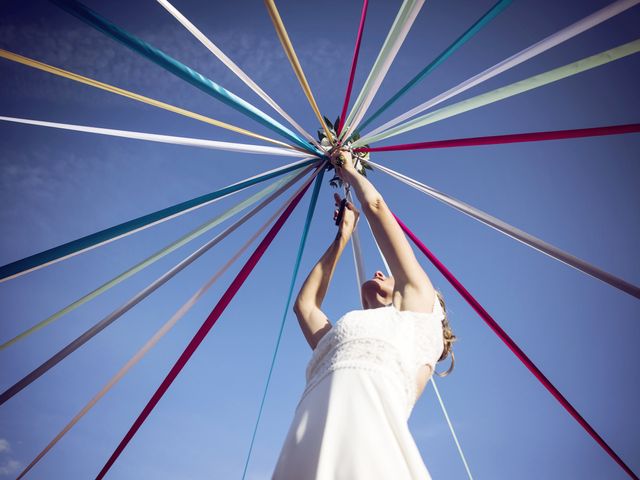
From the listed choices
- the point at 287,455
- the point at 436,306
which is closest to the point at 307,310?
the point at 436,306

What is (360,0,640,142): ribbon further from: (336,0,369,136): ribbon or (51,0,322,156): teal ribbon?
(51,0,322,156): teal ribbon

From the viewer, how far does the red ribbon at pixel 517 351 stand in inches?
108

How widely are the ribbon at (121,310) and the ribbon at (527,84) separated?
113cm

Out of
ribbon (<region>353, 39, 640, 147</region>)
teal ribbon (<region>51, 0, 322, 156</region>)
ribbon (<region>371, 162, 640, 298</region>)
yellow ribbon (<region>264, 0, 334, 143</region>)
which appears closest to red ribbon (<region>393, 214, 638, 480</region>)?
ribbon (<region>371, 162, 640, 298</region>)

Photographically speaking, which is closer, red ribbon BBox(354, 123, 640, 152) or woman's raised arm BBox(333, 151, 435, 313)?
woman's raised arm BBox(333, 151, 435, 313)

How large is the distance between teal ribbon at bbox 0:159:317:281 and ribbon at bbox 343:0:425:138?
0.62 m

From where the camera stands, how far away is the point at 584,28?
1921 millimetres

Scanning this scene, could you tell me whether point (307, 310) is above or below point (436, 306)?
below

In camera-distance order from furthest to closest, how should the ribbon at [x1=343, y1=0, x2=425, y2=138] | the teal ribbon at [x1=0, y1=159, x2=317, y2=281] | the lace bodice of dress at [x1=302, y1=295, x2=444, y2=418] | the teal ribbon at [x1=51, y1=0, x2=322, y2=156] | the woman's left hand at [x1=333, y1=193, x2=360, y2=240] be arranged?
the woman's left hand at [x1=333, y1=193, x2=360, y2=240]
the ribbon at [x1=343, y1=0, x2=425, y2=138]
the teal ribbon at [x1=0, y1=159, x2=317, y2=281]
the teal ribbon at [x1=51, y1=0, x2=322, y2=156]
the lace bodice of dress at [x1=302, y1=295, x2=444, y2=418]

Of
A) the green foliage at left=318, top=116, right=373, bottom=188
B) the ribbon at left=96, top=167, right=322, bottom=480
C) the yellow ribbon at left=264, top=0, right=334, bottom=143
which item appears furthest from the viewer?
the green foliage at left=318, top=116, right=373, bottom=188

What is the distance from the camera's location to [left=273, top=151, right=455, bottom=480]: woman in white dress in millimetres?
992

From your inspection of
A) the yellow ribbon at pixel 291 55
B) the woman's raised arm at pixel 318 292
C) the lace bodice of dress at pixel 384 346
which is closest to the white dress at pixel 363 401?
the lace bodice of dress at pixel 384 346

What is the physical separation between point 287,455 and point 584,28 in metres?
2.63

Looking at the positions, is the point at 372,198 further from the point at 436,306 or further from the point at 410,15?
the point at 410,15
